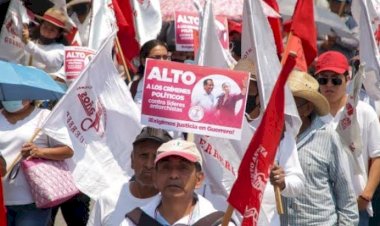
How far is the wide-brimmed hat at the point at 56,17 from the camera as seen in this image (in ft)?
41.3

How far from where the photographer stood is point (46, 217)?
10.5 metres

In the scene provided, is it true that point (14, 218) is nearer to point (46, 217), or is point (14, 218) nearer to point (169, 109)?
point (46, 217)

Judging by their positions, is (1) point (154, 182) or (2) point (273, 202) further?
(2) point (273, 202)

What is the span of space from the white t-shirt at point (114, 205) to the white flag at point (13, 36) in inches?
160

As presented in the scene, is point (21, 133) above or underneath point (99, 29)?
underneath

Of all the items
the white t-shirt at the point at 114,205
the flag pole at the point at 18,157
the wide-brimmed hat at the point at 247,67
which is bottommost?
the white t-shirt at the point at 114,205

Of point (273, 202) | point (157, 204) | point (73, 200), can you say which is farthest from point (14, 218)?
point (157, 204)

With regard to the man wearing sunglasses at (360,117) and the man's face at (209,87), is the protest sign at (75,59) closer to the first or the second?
the man wearing sunglasses at (360,117)

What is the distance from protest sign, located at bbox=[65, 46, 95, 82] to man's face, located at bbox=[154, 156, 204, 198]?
167 inches

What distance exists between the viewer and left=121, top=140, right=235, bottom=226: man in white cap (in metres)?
7.47

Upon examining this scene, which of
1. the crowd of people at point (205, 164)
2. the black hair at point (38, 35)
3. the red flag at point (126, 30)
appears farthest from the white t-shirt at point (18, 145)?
the black hair at point (38, 35)

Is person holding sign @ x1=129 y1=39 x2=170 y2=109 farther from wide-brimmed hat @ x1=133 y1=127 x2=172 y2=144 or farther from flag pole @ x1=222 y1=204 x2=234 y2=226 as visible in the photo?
flag pole @ x1=222 y1=204 x2=234 y2=226

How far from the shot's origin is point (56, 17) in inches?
496

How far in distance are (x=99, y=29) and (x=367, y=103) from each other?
7.50 feet
